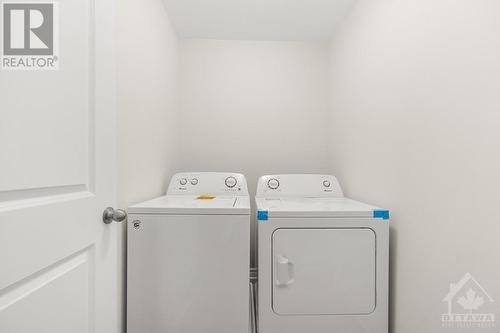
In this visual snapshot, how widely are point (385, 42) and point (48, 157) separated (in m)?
1.62

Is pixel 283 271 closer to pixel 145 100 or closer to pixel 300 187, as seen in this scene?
pixel 300 187

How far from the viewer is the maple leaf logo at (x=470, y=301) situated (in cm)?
93

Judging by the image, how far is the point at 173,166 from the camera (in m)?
2.29

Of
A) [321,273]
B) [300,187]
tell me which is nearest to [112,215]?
[321,273]

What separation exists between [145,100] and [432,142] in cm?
149

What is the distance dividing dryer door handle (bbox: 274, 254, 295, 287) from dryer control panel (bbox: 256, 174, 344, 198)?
2.51 feet

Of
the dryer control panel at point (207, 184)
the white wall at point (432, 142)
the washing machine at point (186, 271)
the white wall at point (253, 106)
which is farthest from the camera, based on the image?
the white wall at point (253, 106)

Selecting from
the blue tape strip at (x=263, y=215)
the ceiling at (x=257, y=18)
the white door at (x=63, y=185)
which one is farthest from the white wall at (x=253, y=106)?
the white door at (x=63, y=185)

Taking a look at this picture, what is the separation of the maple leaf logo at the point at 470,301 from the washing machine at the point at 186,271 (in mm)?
863

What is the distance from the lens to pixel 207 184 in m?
2.06

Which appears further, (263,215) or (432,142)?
(263,215)

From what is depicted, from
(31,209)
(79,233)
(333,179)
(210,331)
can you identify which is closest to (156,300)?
(210,331)

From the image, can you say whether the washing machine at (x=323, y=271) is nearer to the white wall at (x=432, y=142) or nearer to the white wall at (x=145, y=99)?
the white wall at (x=432, y=142)

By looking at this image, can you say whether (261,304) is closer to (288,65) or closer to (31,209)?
(31,209)
